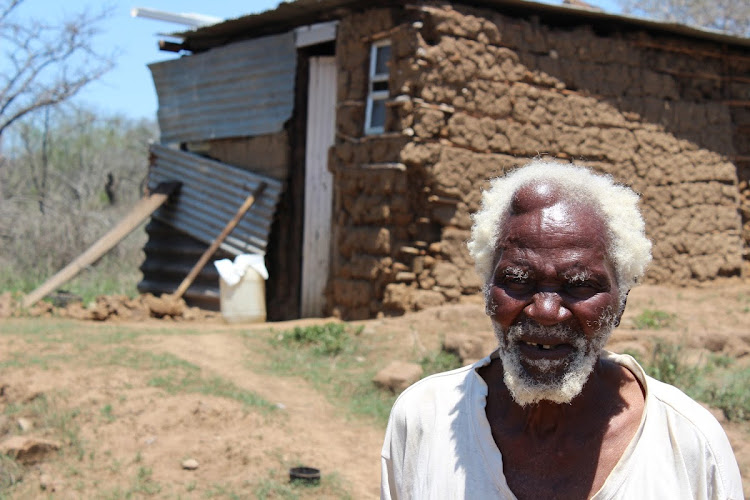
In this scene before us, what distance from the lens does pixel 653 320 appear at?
23.4ft

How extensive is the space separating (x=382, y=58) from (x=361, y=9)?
0.62m

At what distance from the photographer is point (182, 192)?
11109mm

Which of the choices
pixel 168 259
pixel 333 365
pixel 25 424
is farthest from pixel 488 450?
pixel 168 259

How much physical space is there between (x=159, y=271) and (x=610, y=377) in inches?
397

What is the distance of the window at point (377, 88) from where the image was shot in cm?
838

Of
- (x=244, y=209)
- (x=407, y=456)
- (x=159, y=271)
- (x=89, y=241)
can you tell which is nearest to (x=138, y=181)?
(x=89, y=241)

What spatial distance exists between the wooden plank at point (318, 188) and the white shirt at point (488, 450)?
24.5 feet

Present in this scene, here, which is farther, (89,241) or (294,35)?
(89,241)

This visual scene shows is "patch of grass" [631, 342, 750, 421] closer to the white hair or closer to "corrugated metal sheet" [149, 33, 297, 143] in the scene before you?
the white hair

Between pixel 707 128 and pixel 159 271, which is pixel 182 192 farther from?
pixel 707 128

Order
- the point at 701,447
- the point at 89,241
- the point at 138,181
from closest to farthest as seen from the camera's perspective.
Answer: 1. the point at 701,447
2. the point at 89,241
3. the point at 138,181

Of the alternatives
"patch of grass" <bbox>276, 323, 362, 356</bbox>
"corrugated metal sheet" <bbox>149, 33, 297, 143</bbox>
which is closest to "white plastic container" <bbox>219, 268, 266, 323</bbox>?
"patch of grass" <bbox>276, 323, 362, 356</bbox>

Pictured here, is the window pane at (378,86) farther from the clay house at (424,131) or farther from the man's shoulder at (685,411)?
the man's shoulder at (685,411)

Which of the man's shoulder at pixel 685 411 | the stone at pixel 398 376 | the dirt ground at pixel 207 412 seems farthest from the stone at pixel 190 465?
the man's shoulder at pixel 685 411
